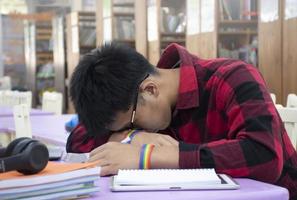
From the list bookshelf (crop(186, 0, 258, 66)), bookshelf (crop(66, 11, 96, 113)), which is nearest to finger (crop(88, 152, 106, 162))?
bookshelf (crop(186, 0, 258, 66))

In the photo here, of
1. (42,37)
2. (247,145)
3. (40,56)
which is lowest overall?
(40,56)

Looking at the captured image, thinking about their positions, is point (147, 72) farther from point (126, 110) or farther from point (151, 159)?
point (151, 159)

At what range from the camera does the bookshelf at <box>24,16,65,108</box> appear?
8844mm

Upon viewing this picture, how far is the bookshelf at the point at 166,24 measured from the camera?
5625 mm

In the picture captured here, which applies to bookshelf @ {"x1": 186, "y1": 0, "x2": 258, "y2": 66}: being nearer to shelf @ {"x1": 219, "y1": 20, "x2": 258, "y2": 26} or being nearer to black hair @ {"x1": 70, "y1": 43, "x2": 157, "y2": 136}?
shelf @ {"x1": 219, "y1": 20, "x2": 258, "y2": 26}

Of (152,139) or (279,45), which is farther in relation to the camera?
(279,45)

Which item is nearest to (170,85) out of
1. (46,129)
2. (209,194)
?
(209,194)

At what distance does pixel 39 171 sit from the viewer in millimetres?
914

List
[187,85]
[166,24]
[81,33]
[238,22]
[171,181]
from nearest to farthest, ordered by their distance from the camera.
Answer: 1. [171,181]
2. [187,85]
3. [238,22]
4. [166,24]
5. [81,33]

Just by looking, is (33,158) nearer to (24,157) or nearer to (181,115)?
(24,157)

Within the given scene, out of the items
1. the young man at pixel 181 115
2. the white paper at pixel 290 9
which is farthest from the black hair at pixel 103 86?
the white paper at pixel 290 9

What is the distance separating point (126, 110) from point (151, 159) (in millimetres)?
154

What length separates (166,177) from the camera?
100 centimetres

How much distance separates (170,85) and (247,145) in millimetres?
308
